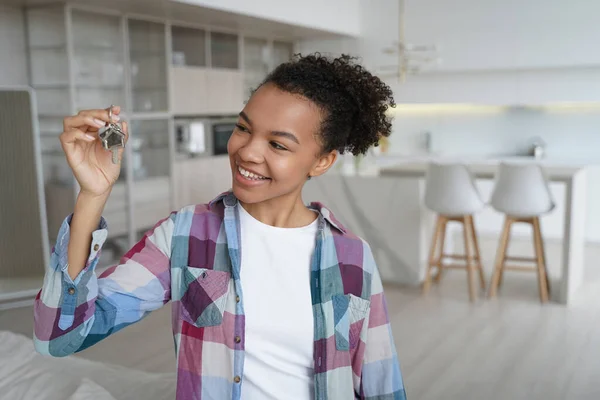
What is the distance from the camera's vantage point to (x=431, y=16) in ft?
23.2

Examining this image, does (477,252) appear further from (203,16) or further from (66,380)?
(66,380)

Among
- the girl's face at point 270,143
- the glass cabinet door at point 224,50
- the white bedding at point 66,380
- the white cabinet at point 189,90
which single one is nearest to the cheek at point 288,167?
the girl's face at point 270,143

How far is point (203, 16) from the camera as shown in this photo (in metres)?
5.99

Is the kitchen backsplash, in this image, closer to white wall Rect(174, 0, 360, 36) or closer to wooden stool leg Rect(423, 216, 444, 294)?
white wall Rect(174, 0, 360, 36)

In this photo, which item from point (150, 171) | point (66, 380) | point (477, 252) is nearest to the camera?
point (66, 380)

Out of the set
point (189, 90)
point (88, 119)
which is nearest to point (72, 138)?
point (88, 119)

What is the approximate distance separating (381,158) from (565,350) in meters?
4.02

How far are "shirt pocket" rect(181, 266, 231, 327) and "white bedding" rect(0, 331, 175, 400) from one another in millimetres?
749

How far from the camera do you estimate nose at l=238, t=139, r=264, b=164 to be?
1207 mm

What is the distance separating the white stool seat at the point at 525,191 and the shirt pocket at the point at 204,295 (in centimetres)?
376

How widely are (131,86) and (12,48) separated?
Result: 1.02 m

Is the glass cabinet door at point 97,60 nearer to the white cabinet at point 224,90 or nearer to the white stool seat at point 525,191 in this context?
the white cabinet at point 224,90

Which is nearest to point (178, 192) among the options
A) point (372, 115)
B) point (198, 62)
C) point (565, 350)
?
point (198, 62)

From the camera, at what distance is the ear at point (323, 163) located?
1.35 m
